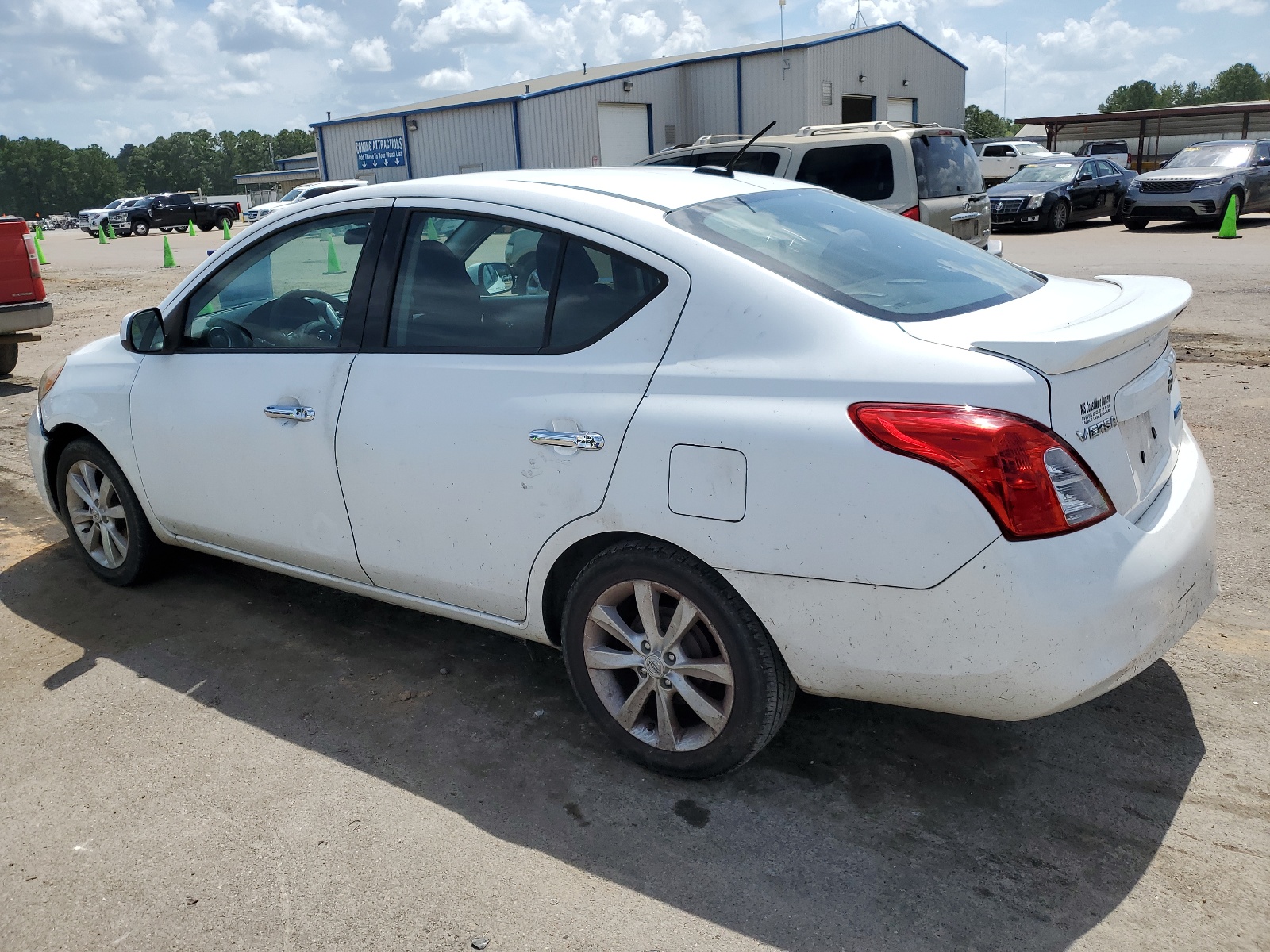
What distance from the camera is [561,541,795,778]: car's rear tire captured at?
9.00 feet

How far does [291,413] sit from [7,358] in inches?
335

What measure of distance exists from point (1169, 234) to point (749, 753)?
19948mm

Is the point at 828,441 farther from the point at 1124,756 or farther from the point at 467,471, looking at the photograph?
the point at 1124,756

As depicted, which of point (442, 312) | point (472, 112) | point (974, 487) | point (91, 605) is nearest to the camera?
point (974, 487)

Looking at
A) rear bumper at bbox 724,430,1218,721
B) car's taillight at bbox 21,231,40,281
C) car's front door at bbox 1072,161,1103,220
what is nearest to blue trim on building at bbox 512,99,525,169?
car's front door at bbox 1072,161,1103,220

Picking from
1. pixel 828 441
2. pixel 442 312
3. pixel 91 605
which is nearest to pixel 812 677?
pixel 828 441

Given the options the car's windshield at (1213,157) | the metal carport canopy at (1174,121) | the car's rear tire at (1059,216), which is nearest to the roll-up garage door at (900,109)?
the metal carport canopy at (1174,121)

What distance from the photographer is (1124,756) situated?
9.87 feet

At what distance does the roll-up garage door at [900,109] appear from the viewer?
35500 mm

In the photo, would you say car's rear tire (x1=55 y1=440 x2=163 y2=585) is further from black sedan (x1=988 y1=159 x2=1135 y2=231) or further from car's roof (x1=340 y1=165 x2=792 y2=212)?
black sedan (x1=988 y1=159 x2=1135 y2=231)

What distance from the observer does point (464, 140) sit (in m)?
31.6

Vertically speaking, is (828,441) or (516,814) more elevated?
(828,441)

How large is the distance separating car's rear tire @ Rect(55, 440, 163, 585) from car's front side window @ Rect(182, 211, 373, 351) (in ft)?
2.73

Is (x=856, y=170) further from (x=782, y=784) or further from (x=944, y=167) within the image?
(x=782, y=784)
